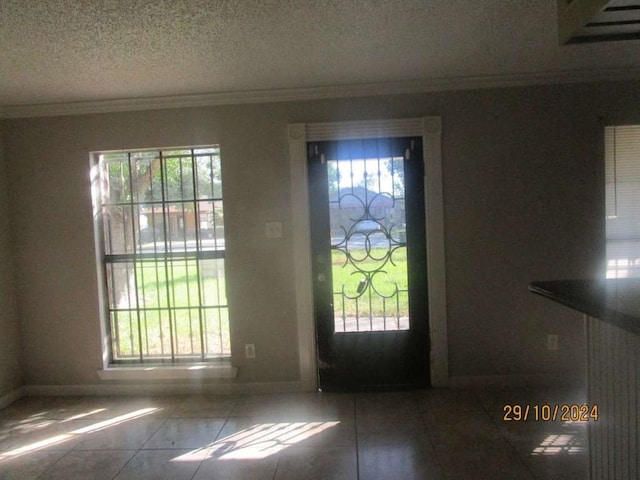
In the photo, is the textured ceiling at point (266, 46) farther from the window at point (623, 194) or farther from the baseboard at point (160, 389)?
the baseboard at point (160, 389)

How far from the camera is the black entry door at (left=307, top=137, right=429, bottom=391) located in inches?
130

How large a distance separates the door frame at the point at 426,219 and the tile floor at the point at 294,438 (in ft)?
0.99

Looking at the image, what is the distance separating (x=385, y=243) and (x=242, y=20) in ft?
6.08

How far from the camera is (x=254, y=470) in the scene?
7.91 feet

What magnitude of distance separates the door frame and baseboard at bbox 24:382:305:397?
0.75ft

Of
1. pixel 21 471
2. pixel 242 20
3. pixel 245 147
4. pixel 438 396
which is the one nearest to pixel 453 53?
pixel 242 20

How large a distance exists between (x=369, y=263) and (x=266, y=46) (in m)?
1.68

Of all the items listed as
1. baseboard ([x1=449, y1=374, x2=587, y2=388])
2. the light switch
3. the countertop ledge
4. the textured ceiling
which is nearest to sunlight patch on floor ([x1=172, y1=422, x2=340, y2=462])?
baseboard ([x1=449, y1=374, x2=587, y2=388])

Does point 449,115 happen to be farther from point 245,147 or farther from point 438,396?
point 438,396

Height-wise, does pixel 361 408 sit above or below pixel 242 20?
below

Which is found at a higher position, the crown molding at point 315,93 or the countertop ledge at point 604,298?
the crown molding at point 315,93

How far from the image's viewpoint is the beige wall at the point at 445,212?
3244 millimetres

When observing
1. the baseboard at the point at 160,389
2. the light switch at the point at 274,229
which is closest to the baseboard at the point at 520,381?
the baseboard at the point at 160,389

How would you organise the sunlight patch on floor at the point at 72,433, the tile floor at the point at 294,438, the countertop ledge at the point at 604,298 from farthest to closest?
the sunlight patch on floor at the point at 72,433
the tile floor at the point at 294,438
the countertop ledge at the point at 604,298
